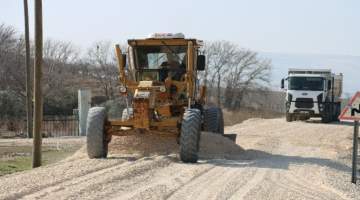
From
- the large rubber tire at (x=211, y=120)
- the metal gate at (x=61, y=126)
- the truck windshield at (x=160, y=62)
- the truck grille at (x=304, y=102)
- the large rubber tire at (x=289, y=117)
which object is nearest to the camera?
the truck windshield at (x=160, y=62)

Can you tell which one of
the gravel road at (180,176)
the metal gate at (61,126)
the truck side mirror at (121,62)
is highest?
the truck side mirror at (121,62)

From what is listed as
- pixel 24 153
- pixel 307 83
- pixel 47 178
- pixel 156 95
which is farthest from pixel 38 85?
pixel 307 83

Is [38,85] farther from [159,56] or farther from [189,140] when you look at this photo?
[189,140]

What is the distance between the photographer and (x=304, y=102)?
4066cm

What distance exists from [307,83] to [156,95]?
24.5 m

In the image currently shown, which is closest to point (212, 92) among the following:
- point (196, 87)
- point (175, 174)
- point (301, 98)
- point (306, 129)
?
point (301, 98)

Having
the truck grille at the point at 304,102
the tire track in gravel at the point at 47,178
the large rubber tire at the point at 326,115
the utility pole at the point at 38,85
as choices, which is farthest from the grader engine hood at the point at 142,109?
the large rubber tire at the point at 326,115

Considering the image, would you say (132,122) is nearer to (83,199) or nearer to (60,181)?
(60,181)

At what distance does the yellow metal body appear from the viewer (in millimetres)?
16688

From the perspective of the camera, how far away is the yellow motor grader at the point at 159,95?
1655 centimetres

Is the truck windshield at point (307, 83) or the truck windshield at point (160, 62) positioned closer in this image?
the truck windshield at point (160, 62)

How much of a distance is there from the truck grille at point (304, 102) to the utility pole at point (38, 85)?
24709 mm

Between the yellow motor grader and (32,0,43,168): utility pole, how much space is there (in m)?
1.79

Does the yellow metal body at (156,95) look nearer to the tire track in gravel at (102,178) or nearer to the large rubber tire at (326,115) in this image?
the tire track in gravel at (102,178)
